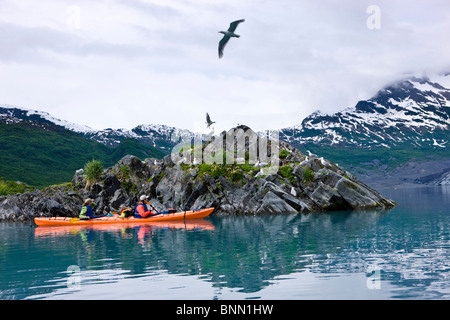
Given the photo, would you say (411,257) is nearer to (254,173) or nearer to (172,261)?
(172,261)

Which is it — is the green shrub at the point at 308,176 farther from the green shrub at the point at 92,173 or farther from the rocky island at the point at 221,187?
the green shrub at the point at 92,173

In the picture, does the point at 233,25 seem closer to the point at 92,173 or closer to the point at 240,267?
the point at 240,267

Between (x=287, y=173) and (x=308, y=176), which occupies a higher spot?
(x=287, y=173)

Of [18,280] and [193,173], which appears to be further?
[193,173]

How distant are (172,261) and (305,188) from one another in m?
42.0

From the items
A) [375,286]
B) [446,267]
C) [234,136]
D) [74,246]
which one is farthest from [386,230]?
[234,136]

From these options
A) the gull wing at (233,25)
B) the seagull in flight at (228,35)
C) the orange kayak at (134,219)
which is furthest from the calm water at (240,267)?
the orange kayak at (134,219)

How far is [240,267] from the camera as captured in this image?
19.8 meters

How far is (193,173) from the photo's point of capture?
212 ft

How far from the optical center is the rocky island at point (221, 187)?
59375mm

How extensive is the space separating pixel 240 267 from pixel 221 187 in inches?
1734

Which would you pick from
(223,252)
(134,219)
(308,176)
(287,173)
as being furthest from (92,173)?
(223,252)

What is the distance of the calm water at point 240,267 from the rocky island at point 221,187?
84.9 feet

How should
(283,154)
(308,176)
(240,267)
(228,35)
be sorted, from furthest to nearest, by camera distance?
(283,154) → (308,176) → (228,35) → (240,267)
